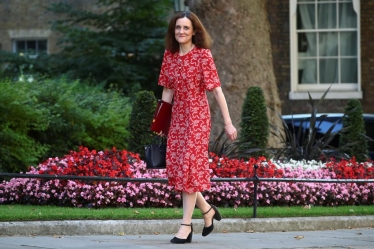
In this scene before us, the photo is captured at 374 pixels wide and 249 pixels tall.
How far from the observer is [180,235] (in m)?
8.25

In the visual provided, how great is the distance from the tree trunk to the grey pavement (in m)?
4.71

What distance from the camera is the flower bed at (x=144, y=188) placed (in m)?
10.8

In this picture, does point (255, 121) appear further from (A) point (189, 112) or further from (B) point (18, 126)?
(A) point (189, 112)

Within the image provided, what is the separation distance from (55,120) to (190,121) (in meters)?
6.74

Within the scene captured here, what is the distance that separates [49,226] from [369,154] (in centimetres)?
783

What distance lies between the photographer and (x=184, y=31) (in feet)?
27.1

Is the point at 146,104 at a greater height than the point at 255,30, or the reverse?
the point at 255,30

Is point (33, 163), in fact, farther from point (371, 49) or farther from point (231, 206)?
point (371, 49)

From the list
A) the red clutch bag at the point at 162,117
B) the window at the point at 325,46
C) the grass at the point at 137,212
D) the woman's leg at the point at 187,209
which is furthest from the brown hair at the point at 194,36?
the window at the point at 325,46

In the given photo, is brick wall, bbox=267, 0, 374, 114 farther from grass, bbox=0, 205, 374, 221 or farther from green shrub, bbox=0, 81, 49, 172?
grass, bbox=0, 205, 374, 221

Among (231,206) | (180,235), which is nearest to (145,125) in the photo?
(231,206)

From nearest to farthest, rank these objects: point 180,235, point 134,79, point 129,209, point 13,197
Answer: point 180,235
point 129,209
point 13,197
point 134,79

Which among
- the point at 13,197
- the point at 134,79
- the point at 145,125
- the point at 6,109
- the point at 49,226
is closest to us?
the point at 49,226

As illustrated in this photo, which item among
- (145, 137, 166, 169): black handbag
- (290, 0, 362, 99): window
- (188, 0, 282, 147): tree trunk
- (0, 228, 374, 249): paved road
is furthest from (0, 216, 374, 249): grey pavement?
(290, 0, 362, 99): window
